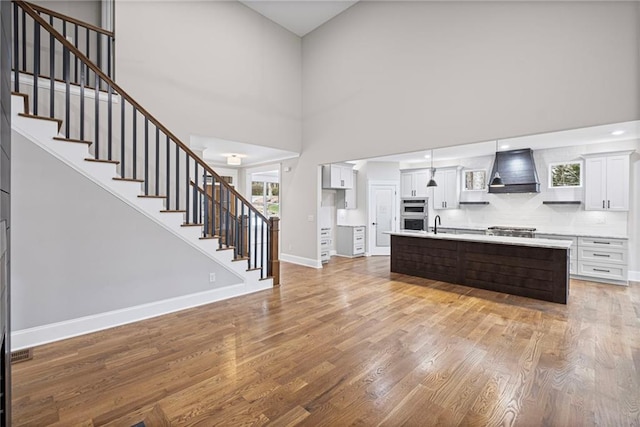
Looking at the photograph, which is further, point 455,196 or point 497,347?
point 455,196

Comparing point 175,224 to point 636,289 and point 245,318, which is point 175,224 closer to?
point 245,318

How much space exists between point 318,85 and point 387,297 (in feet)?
15.9

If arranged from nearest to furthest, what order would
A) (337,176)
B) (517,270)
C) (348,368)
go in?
1. (348,368)
2. (517,270)
3. (337,176)

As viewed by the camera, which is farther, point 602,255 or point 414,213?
point 414,213

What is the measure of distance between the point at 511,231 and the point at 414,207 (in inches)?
100

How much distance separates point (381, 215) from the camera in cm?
827

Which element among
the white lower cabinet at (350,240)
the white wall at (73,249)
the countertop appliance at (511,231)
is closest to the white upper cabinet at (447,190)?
the countertop appliance at (511,231)

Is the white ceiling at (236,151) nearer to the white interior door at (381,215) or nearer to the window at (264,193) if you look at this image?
the window at (264,193)

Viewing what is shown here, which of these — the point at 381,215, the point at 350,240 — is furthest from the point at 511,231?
the point at 350,240

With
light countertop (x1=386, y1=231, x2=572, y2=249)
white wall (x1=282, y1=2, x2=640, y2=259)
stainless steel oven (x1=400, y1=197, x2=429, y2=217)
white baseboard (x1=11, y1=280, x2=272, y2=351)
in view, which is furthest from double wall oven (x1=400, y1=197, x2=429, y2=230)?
white baseboard (x1=11, y1=280, x2=272, y2=351)

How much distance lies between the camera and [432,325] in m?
3.29

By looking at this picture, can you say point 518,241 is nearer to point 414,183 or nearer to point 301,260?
point 414,183

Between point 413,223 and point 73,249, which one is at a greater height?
point 413,223

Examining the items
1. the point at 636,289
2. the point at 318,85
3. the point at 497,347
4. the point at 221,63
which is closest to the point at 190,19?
the point at 221,63
